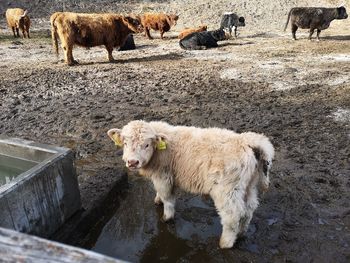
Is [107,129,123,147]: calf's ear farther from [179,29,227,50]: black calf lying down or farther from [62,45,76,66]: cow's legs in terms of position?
[179,29,227,50]: black calf lying down

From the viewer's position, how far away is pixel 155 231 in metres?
4.36

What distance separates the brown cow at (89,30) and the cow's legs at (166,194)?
29.0 feet

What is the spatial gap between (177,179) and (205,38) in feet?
36.4

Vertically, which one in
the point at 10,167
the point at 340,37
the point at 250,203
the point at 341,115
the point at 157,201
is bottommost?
the point at 157,201

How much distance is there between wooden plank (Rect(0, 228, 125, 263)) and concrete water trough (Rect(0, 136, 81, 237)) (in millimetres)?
1863

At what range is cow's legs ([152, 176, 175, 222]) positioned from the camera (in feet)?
13.7

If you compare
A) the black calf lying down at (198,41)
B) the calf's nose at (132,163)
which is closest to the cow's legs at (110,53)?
the black calf lying down at (198,41)

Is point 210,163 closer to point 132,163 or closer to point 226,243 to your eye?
point 132,163

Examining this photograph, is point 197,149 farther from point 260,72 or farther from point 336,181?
point 260,72

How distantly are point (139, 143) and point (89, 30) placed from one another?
9.56 metres

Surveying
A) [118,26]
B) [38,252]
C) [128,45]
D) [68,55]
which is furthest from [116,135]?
[128,45]

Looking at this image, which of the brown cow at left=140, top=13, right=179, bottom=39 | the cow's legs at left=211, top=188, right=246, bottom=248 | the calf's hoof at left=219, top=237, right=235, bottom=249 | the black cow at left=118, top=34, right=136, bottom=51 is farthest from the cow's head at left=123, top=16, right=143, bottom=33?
the calf's hoof at left=219, top=237, right=235, bottom=249

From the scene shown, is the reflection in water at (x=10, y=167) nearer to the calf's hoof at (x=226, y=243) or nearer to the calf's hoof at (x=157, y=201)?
the calf's hoof at (x=157, y=201)

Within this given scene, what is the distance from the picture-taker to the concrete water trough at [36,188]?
3467 mm
